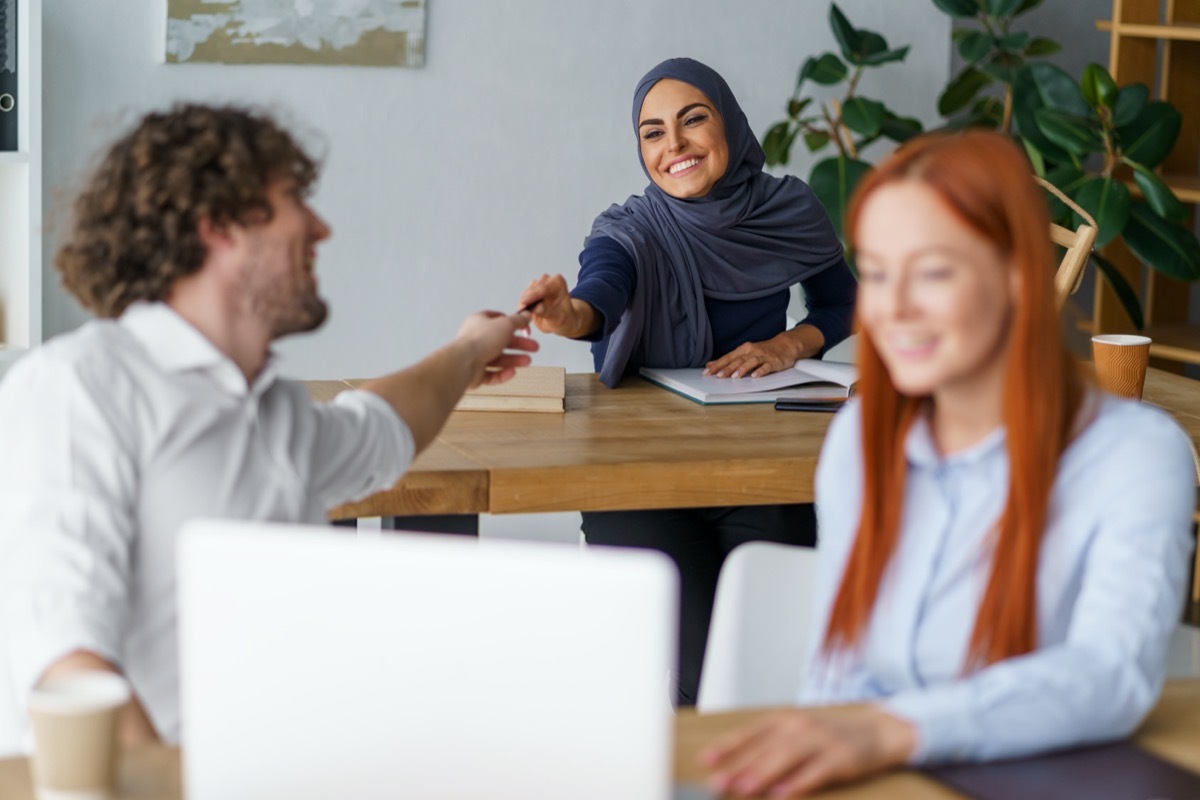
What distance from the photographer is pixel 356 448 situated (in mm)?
1526

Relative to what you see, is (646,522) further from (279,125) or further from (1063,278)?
(279,125)

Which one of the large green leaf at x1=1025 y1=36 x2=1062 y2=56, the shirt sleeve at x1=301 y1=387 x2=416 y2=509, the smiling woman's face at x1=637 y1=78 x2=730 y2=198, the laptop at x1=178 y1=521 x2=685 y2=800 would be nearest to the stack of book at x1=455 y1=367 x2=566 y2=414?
the smiling woman's face at x1=637 y1=78 x2=730 y2=198

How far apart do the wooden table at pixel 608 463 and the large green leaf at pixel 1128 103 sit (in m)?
1.90

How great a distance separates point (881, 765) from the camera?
112cm

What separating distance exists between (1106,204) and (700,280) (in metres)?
1.70

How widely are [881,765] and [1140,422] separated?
37 centimetres

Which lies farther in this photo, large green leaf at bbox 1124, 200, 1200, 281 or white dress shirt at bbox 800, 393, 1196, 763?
large green leaf at bbox 1124, 200, 1200, 281

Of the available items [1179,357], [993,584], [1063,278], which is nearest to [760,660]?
[993,584]

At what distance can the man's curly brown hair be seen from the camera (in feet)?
4.36

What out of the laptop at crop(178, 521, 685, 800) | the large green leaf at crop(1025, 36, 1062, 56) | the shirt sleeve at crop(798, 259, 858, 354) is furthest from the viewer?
the large green leaf at crop(1025, 36, 1062, 56)

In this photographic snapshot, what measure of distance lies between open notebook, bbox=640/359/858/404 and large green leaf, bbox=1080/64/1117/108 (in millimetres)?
1824

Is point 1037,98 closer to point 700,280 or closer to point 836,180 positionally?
point 836,180

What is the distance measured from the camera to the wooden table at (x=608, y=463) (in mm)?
1987

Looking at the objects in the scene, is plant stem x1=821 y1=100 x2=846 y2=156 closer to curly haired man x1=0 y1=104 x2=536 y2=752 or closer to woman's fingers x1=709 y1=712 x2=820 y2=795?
curly haired man x1=0 y1=104 x2=536 y2=752
